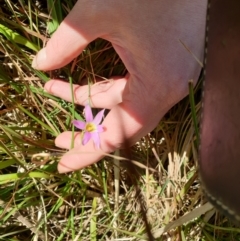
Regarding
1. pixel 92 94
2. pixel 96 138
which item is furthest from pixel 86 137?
pixel 92 94

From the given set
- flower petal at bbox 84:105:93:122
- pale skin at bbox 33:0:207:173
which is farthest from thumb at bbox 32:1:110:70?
flower petal at bbox 84:105:93:122

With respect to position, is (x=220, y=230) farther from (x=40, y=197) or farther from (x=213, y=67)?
(x=213, y=67)

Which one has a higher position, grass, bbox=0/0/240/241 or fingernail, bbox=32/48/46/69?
fingernail, bbox=32/48/46/69

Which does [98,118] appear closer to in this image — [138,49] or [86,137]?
[86,137]

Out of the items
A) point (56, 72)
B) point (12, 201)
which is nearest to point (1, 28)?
point (56, 72)

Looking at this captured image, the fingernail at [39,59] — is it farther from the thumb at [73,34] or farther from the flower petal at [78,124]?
the flower petal at [78,124]

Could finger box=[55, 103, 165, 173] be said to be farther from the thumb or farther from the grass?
the thumb

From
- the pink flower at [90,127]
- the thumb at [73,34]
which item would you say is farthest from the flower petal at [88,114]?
the thumb at [73,34]
